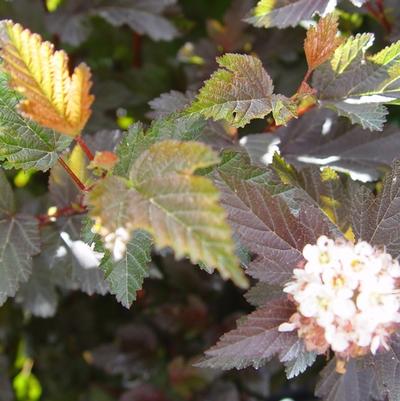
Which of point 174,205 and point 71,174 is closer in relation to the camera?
point 174,205

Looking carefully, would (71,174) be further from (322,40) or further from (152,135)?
(322,40)

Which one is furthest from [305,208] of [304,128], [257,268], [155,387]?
[155,387]

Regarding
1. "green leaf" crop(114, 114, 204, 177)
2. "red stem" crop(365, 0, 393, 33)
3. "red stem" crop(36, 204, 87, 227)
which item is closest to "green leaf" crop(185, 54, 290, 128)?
"green leaf" crop(114, 114, 204, 177)

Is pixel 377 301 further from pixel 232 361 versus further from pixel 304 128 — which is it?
pixel 304 128

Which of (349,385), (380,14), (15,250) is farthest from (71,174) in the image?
(380,14)

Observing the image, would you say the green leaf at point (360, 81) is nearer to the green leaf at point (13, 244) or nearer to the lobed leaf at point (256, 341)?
the lobed leaf at point (256, 341)

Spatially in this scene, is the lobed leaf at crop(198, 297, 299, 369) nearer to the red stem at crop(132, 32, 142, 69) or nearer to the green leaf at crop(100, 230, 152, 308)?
the green leaf at crop(100, 230, 152, 308)

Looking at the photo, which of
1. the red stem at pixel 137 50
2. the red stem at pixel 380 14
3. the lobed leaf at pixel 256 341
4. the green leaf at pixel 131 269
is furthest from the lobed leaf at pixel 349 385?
the red stem at pixel 137 50
